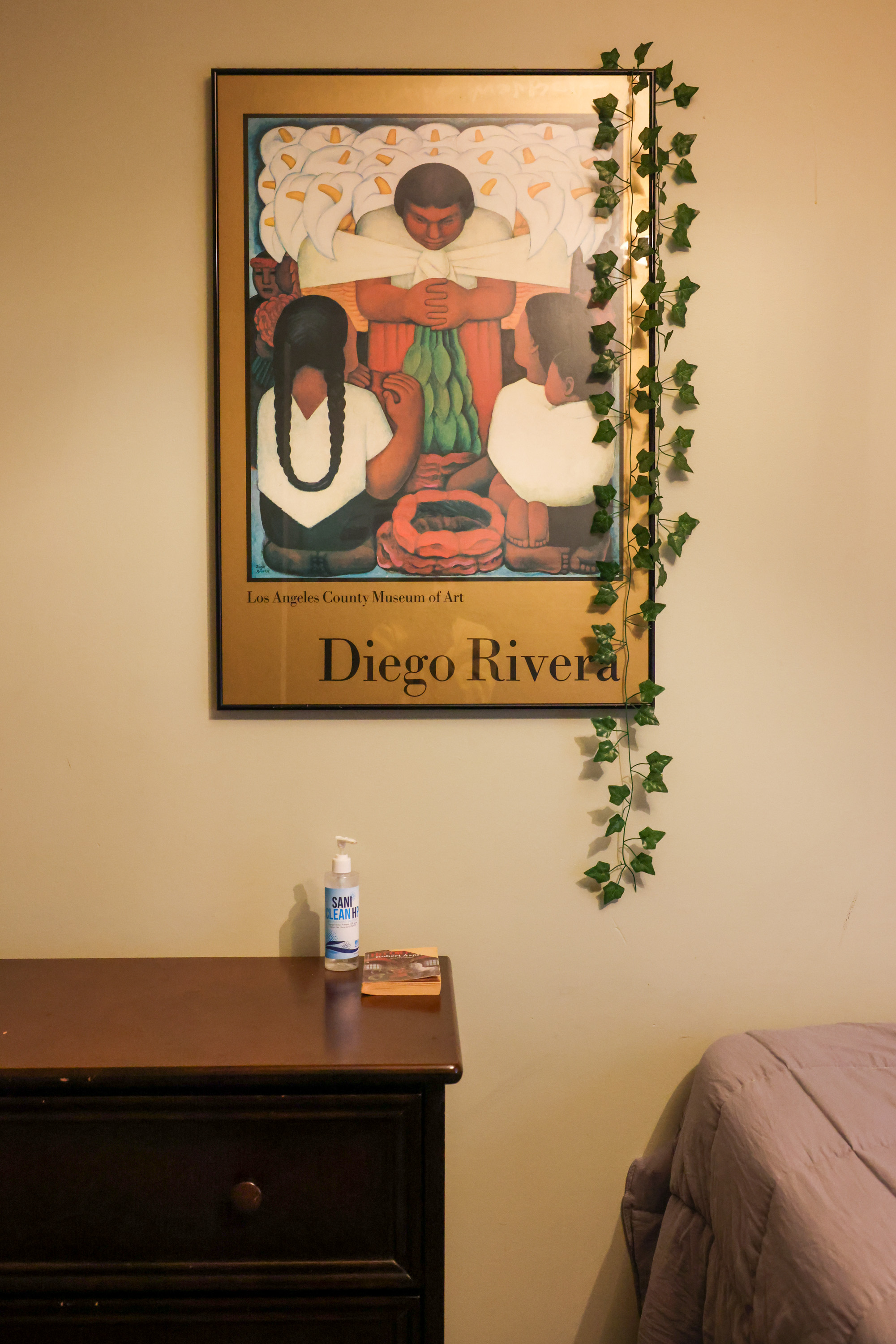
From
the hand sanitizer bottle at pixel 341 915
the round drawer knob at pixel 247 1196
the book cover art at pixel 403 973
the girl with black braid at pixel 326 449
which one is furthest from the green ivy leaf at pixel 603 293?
the round drawer knob at pixel 247 1196

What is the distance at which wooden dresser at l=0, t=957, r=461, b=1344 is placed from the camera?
1.10 m

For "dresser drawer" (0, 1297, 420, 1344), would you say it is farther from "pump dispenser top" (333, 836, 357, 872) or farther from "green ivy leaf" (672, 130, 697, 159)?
"green ivy leaf" (672, 130, 697, 159)

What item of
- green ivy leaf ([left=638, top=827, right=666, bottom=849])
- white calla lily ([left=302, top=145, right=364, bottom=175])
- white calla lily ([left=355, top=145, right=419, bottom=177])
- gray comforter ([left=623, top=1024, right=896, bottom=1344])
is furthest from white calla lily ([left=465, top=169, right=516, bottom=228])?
gray comforter ([left=623, top=1024, right=896, bottom=1344])

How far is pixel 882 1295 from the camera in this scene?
922 mm

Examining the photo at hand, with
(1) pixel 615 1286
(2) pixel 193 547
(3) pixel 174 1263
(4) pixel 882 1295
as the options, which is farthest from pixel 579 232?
(1) pixel 615 1286

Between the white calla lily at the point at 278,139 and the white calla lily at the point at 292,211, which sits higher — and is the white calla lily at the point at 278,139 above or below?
above

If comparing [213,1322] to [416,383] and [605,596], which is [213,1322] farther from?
[416,383]

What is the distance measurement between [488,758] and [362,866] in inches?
11.9

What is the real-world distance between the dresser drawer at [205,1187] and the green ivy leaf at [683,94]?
165 centimetres

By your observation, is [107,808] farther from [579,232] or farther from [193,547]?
[579,232]

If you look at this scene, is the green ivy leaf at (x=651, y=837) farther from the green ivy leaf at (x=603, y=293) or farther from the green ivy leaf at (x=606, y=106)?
the green ivy leaf at (x=606, y=106)

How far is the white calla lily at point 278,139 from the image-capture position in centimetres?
145

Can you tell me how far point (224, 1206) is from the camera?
1113 millimetres

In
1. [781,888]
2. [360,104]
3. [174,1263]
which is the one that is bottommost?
[174,1263]
